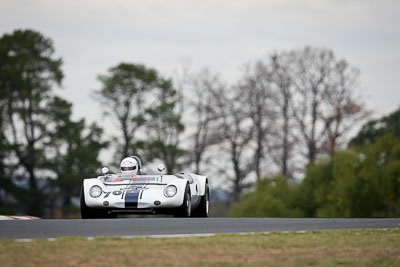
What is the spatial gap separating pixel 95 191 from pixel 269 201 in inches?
1570

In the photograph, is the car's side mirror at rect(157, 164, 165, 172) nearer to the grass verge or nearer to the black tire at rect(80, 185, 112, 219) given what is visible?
the black tire at rect(80, 185, 112, 219)

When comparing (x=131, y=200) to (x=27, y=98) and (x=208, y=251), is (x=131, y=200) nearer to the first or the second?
(x=208, y=251)

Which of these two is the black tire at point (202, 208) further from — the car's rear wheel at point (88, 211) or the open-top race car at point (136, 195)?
the car's rear wheel at point (88, 211)

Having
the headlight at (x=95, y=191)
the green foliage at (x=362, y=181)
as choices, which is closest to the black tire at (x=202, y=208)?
the headlight at (x=95, y=191)

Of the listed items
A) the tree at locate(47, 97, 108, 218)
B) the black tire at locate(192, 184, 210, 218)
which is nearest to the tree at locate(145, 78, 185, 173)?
the tree at locate(47, 97, 108, 218)

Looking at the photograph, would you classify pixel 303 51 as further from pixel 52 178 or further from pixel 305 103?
pixel 52 178

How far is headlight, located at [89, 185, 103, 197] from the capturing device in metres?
18.7

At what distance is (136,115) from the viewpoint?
5947 centimetres

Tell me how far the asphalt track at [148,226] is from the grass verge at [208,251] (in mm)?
979

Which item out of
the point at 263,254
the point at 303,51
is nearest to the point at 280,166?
the point at 303,51

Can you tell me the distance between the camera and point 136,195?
18.3 metres

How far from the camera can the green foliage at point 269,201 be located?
57188mm

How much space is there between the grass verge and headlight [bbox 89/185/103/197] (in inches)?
242

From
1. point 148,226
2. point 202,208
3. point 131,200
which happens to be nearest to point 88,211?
point 131,200
